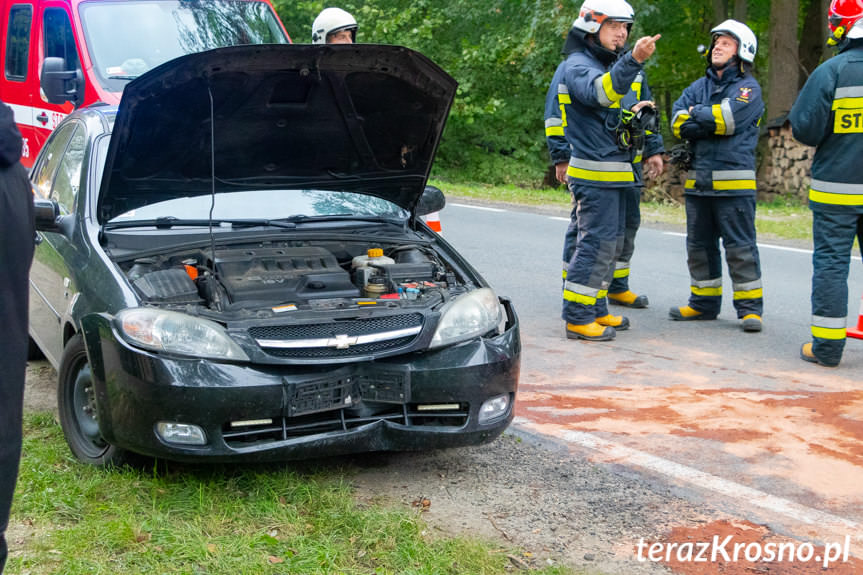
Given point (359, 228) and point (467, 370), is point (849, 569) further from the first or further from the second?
point (359, 228)

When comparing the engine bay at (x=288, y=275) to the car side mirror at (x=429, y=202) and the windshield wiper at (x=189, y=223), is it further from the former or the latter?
the car side mirror at (x=429, y=202)

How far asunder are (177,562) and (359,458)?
1.25 m

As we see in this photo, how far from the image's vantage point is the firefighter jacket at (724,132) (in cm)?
726

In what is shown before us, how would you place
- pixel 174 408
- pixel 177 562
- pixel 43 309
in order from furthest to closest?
pixel 43 309 < pixel 174 408 < pixel 177 562

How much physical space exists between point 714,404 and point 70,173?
353 centimetres

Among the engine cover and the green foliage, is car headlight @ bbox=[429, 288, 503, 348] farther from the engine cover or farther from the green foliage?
the green foliage

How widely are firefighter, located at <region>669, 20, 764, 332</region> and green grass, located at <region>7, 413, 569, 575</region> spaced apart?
401cm

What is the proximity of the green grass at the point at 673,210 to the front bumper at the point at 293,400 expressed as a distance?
8901mm

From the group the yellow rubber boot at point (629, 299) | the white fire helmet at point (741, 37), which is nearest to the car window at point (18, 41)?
the yellow rubber boot at point (629, 299)

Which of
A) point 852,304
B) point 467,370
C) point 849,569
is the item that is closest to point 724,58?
point 852,304

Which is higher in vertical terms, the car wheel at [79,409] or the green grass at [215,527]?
the car wheel at [79,409]

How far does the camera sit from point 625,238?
802 centimetres

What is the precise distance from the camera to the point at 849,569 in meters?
3.55

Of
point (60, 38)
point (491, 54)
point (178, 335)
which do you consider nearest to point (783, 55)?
point (491, 54)
